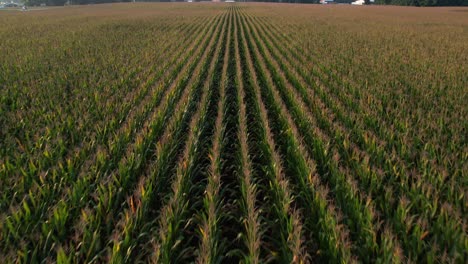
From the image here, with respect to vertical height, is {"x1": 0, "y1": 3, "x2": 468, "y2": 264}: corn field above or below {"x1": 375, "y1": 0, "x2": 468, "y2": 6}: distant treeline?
above

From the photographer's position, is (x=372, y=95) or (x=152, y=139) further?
(x=372, y=95)

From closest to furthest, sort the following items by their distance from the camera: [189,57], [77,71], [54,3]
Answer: [77,71] → [189,57] → [54,3]

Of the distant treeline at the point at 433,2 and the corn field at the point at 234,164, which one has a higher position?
the corn field at the point at 234,164

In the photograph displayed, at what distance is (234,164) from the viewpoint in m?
5.75

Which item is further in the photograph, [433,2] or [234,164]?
[433,2]

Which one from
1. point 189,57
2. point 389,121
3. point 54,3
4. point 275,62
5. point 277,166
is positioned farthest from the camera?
point 54,3

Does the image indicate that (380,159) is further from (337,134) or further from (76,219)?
(76,219)

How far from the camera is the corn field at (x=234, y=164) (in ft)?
11.0

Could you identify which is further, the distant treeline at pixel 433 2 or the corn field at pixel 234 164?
the distant treeline at pixel 433 2

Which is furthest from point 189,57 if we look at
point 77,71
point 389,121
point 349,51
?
→ point 389,121

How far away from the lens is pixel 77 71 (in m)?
11.8

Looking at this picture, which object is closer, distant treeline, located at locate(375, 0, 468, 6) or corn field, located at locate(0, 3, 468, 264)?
corn field, located at locate(0, 3, 468, 264)

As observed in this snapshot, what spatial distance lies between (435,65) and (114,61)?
12.6m

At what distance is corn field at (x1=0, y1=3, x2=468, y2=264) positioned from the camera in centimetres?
334
